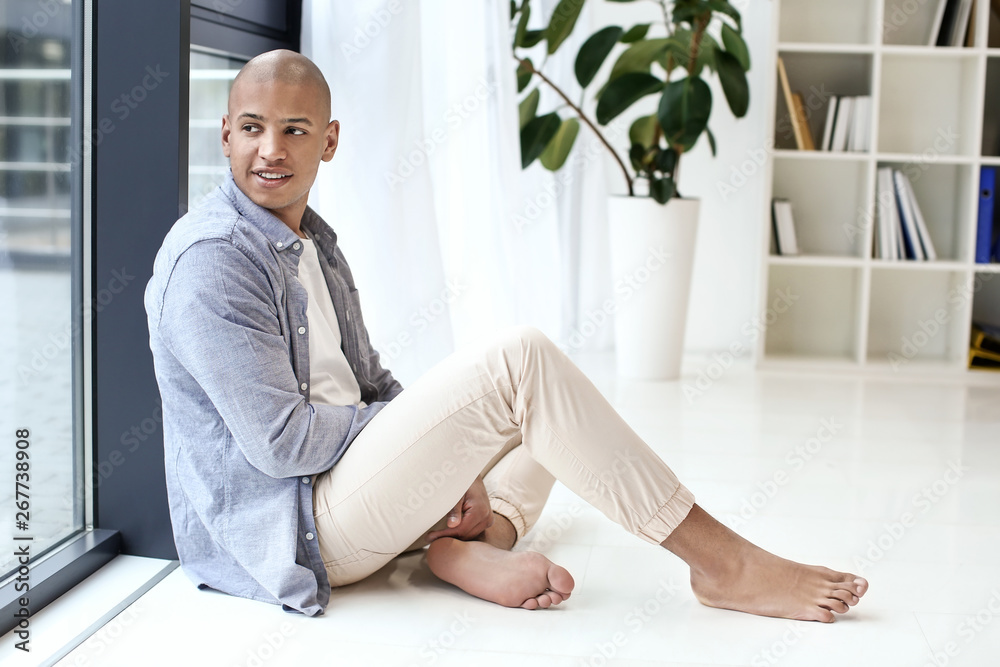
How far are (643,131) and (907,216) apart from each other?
104cm

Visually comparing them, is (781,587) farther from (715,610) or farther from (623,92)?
(623,92)

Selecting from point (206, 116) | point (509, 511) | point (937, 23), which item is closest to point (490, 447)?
point (509, 511)

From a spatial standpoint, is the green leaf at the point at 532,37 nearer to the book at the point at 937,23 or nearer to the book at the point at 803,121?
the book at the point at 803,121

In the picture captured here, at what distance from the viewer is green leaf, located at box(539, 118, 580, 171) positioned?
3447 millimetres

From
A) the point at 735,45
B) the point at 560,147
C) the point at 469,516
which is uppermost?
the point at 735,45

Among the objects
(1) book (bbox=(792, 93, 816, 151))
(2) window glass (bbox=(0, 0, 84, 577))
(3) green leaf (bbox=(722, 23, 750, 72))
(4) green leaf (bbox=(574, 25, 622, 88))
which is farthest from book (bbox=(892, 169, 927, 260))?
(2) window glass (bbox=(0, 0, 84, 577))

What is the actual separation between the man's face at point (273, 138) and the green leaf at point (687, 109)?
6.12 feet

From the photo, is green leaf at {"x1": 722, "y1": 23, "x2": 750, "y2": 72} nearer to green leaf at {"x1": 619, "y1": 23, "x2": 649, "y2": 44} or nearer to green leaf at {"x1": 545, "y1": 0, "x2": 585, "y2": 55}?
green leaf at {"x1": 619, "y1": 23, "x2": 649, "y2": 44}

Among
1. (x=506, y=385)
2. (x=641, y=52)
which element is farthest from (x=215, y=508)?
(x=641, y=52)

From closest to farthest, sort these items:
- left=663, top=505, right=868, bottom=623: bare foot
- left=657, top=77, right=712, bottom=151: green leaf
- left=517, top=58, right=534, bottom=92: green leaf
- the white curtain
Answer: left=663, top=505, right=868, bottom=623: bare foot → the white curtain → left=657, top=77, right=712, bottom=151: green leaf → left=517, top=58, right=534, bottom=92: green leaf

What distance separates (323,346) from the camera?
158 centimetres

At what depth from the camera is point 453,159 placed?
2777 mm

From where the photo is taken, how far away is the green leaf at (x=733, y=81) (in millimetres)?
3279

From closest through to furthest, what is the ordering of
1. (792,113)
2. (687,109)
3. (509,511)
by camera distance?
(509,511)
(687,109)
(792,113)
